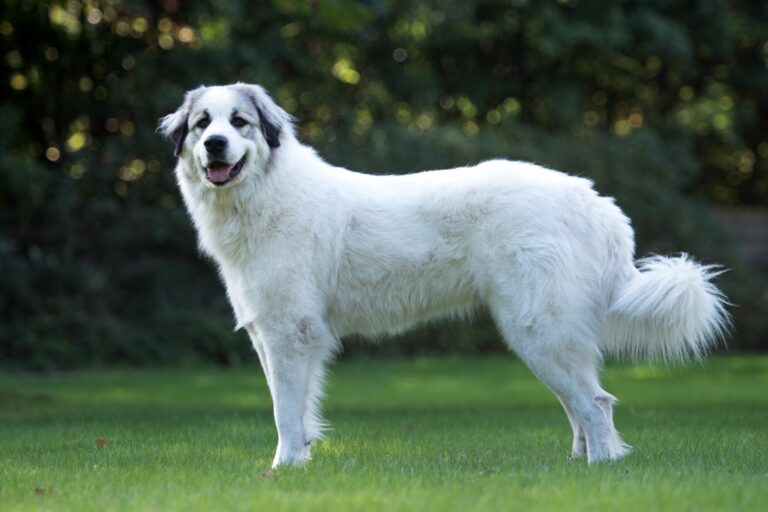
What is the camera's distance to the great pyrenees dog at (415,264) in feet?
21.5

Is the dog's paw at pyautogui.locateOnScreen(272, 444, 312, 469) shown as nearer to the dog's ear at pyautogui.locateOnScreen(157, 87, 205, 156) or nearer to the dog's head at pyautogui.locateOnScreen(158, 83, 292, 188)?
the dog's head at pyautogui.locateOnScreen(158, 83, 292, 188)

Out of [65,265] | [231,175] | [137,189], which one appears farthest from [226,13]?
[231,175]

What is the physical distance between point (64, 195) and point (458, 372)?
21.7 feet

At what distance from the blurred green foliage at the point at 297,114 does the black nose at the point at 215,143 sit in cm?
704

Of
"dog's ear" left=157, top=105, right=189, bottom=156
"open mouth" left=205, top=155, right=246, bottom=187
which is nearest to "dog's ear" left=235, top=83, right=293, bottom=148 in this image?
"open mouth" left=205, top=155, right=246, bottom=187

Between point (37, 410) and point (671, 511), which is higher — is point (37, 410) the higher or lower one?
the lower one

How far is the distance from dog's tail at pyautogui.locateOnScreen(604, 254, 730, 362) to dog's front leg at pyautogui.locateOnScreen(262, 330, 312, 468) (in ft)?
5.89

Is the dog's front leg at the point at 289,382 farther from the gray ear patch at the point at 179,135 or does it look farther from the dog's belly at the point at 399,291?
the gray ear patch at the point at 179,135

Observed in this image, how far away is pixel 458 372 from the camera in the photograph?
17.6 meters

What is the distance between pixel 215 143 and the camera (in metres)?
6.77

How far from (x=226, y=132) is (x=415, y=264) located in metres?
1.36

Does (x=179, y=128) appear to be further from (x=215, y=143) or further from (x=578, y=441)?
(x=578, y=441)

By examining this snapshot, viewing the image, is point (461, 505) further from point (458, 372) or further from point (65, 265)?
point (65, 265)

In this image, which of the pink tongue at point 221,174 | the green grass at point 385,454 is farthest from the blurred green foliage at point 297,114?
the pink tongue at point 221,174
